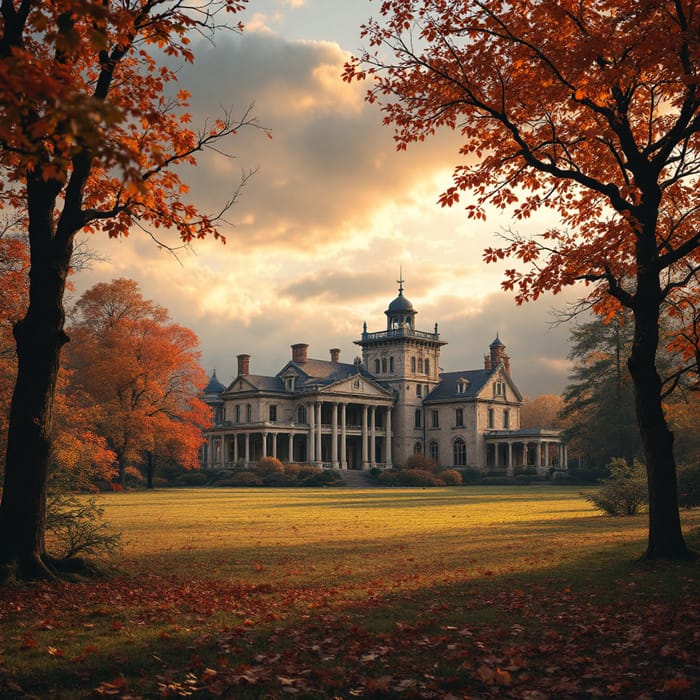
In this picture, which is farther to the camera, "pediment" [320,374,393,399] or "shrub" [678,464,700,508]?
"pediment" [320,374,393,399]

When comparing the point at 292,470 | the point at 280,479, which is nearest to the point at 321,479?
the point at 292,470

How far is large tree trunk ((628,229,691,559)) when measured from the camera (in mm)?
12635

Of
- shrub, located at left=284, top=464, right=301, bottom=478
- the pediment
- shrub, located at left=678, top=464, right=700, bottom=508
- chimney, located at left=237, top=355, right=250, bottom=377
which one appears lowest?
shrub, located at left=284, top=464, right=301, bottom=478

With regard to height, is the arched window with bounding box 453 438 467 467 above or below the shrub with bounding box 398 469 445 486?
above

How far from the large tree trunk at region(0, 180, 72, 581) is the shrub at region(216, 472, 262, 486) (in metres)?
53.8

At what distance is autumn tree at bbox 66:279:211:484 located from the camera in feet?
169

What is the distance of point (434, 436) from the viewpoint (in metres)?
93.7

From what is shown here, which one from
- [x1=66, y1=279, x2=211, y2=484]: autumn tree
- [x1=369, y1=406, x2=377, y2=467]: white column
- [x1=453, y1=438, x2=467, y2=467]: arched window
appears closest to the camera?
[x1=66, y1=279, x2=211, y2=484]: autumn tree

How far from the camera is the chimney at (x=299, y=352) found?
8938 cm

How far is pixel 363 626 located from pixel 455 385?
285ft

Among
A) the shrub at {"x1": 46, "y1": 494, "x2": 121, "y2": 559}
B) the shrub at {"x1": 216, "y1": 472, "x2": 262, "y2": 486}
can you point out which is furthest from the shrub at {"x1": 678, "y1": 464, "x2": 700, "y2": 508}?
the shrub at {"x1": 216, "y1": 472, "x2": 262, "y2": 486}

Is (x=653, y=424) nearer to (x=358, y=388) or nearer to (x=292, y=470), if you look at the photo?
(x=292, y=470)

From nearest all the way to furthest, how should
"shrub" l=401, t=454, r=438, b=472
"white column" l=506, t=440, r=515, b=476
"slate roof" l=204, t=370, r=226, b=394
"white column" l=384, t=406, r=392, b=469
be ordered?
"shrub" l=401, t=454, r=438, b=472 → "white column" l=506, t=440, r=515, b=476 → "white column" l=384, t=406, r=392, b=469 → "slate roof" l=204, t=370, r=226, b=394

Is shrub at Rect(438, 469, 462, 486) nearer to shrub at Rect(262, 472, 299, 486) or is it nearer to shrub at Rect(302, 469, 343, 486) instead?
shrub at Rect(302, 469, 343, 486)
